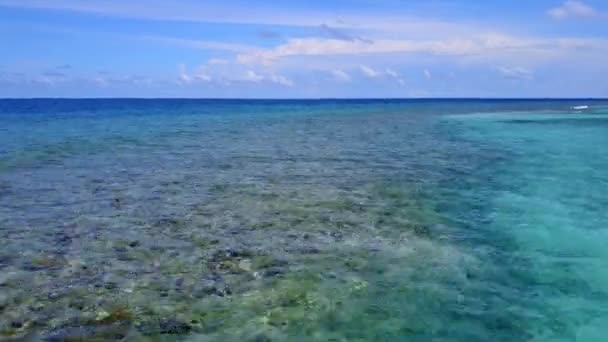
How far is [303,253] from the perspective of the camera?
1325 centimetres

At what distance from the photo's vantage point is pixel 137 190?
2117 centimetres

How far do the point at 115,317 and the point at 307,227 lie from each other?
693 centimetres

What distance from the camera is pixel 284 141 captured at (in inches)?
1727

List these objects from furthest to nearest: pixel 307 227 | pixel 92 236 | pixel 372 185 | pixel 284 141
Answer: pixel 284 141, pixel 372 185, pixel 307 227, pixel 92 236

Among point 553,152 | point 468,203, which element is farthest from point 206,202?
point 553,152

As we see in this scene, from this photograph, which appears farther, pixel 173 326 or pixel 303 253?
pixel 303 253

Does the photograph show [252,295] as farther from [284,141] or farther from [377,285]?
[284,141]

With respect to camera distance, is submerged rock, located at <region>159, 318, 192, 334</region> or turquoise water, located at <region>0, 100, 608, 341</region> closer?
submerged rock, located at <region>159, 318, 192, 334</region>

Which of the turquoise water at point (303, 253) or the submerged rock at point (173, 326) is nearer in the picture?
the submerged rock at point (173, 326)

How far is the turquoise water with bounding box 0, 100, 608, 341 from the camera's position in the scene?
30.9 ft

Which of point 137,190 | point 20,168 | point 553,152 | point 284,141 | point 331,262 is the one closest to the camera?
point 331,262

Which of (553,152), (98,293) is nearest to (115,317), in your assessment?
(98,293)

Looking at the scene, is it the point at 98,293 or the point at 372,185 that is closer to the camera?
the point at 98,293

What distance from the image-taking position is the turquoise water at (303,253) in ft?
30.9
